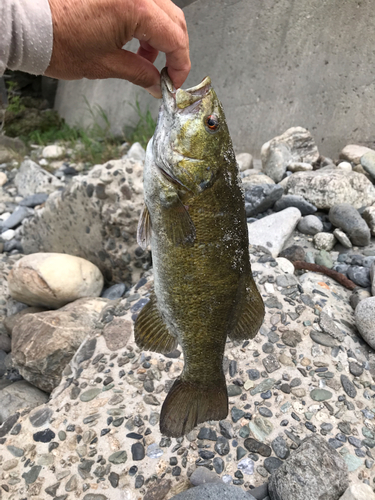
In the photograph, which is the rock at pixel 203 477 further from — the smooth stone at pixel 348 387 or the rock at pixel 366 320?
the rock at pixel 366 320

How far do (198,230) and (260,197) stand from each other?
3278 millimetres

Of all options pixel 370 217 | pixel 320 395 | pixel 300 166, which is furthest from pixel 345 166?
pixel 320 395

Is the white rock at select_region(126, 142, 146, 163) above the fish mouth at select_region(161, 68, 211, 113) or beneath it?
beneath


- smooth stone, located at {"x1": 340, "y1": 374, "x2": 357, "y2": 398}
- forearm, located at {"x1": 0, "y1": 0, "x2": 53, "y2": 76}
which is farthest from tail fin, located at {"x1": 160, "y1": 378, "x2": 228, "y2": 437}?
forearm, located at {"x1": 0, "y1": 0, "x2": 53, "y2": 76}

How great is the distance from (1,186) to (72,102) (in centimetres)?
460

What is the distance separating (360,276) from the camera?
3.97 meters

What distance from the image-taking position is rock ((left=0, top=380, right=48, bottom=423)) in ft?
10.2

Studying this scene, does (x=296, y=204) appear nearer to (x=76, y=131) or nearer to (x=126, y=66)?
(x=126, y=66)

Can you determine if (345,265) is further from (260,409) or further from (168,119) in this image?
(168,119)

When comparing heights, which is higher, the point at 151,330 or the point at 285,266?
the point at 151,330

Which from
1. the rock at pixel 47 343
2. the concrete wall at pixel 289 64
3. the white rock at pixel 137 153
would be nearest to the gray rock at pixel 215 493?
the rock at pixel 47 343

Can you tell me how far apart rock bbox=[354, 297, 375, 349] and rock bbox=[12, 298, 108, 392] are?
2238 millimetres

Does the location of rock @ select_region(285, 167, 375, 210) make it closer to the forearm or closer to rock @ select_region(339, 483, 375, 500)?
rock @ select_region(339, 483, 375, 500)

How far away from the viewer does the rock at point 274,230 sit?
421cm
